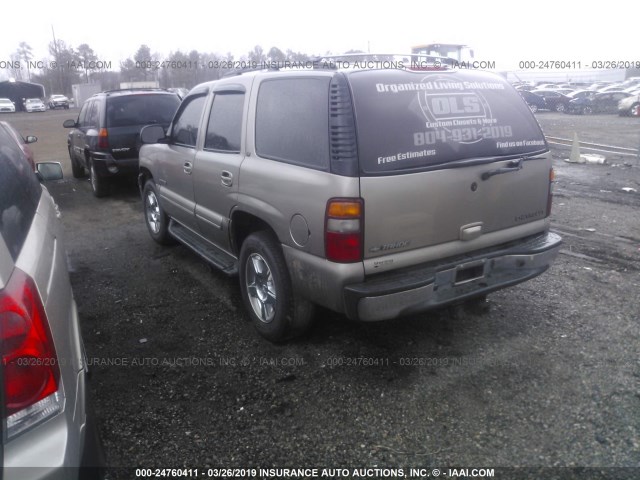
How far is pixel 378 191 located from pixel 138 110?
24.2ft

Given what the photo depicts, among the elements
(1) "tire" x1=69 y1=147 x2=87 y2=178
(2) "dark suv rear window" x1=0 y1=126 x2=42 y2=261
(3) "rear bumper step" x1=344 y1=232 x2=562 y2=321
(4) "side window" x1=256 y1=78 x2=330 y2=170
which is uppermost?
(4) "side window" x1=256 y1=78 x2=330 y2=170

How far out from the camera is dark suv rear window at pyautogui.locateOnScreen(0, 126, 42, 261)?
1947mm

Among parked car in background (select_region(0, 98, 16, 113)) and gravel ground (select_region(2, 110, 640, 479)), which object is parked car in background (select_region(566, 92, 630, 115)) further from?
parked car in background (select_region(0, 98, 16, 113))

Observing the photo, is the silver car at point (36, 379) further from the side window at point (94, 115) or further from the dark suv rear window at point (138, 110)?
the side window at point (94, 115)

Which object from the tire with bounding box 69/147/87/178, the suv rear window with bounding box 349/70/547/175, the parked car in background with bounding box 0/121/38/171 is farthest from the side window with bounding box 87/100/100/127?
the suv rear window with bounding box 349/70/547/175

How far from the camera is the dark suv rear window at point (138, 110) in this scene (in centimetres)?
901

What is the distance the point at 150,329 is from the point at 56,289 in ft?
6.78

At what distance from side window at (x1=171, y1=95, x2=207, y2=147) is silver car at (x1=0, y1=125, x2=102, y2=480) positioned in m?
2.85

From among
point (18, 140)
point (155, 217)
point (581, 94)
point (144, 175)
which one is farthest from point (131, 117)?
point (581, 94)

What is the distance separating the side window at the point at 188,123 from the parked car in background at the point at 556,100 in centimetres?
2934

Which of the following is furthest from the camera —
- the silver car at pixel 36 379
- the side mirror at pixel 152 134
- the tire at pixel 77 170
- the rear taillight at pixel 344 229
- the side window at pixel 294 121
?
the tire at pixel 77 170

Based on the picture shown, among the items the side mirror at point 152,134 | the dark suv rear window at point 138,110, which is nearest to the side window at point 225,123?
the side mirror at point 152,134

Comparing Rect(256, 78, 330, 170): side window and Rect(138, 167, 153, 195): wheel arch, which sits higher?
Rect(256, 78, 330, 170): side window

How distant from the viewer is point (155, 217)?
6281mm
